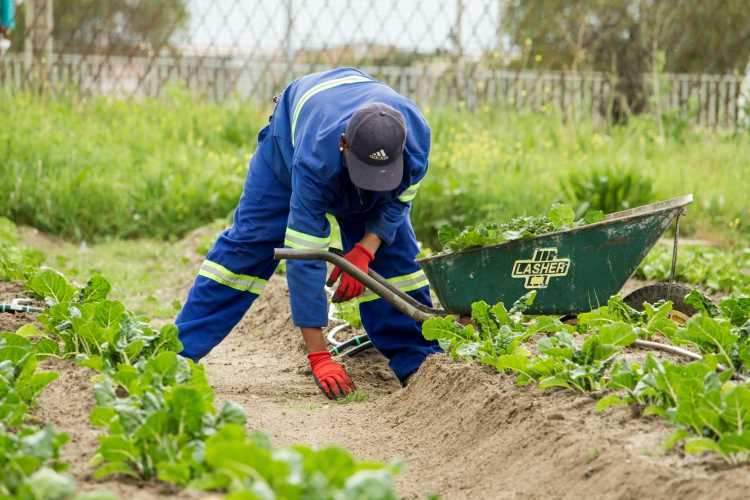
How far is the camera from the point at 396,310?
185 inches

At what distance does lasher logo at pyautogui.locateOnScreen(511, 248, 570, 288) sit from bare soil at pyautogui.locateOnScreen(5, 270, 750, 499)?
1.61 feet

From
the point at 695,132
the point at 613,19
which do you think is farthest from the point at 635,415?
the point at 613,19

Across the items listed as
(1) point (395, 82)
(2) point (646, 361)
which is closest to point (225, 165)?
(1) point (395, 82)

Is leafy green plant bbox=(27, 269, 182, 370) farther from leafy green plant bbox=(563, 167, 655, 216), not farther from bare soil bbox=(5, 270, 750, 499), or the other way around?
leafy green plant bbox=(563, 167, 655, 216)

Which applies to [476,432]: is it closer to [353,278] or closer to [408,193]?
[353,278]

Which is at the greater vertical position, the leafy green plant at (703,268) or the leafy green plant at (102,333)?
the leafy green plant at (102,333)

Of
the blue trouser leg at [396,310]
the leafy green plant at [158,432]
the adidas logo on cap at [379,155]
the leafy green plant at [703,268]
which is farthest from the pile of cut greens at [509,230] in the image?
the leafy green plant at [703,268]

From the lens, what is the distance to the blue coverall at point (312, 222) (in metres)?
4.08

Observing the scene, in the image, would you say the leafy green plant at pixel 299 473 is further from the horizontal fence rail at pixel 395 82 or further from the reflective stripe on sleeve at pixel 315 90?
the horizontal fence rail at pixel 395 82

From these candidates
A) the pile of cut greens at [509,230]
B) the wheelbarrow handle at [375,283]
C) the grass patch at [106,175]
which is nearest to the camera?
the wheelbarrow handle at [375,283]

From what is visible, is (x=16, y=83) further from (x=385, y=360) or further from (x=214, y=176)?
(x=385, y=360)

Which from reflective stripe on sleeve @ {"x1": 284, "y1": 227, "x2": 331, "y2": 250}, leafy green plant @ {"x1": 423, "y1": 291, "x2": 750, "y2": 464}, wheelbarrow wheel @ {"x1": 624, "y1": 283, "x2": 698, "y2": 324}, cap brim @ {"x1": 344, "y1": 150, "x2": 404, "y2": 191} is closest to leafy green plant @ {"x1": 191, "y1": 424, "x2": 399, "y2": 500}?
leafy green plant @ {"x1": 423, "y1": 291, "x2": 750, "y2": 464}

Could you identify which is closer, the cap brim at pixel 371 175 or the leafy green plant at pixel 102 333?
the leafy green plant at pixel 102 333

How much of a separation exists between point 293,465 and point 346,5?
1010cm
